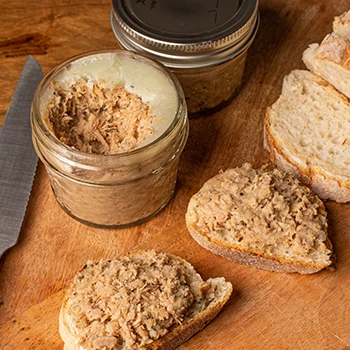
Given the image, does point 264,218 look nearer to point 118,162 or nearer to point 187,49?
point 118,162

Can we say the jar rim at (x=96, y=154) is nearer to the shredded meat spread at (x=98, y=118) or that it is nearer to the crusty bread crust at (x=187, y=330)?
the shredded meat spread at (x=98, y=118)

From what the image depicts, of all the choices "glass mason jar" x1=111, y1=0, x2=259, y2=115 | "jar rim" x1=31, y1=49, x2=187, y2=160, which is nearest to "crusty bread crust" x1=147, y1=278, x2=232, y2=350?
"jar rim" x1=31, y1=49, x2=187, y2=160

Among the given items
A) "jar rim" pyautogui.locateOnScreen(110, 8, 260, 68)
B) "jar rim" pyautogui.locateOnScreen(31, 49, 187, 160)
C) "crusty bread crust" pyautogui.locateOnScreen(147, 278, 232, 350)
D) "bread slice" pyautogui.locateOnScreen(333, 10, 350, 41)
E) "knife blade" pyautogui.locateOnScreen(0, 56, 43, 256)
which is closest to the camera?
"crusty bread crust" pyautogui.locateOnScreen(147, 278, 232, 350)

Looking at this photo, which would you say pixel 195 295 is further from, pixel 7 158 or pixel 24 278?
pixel 7 158

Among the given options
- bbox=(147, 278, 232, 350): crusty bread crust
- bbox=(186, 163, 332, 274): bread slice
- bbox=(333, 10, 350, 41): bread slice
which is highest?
bbox=(333, 10, 350, 41): bread slice

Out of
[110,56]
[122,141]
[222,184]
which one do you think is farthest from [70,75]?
[222,184]

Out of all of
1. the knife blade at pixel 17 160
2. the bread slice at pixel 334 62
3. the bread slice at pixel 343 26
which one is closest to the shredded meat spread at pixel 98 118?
the knife blade at pixel 17 160

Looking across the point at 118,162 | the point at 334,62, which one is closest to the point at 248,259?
the point at 118,162

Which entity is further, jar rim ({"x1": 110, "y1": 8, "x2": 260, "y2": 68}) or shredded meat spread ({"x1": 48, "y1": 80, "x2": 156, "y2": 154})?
jar rim ({"x1": 110, "y1": 8, "x2": 260, "y2": 68})

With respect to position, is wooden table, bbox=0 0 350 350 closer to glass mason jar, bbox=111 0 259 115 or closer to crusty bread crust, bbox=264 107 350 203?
crusty bread crust, bbox=264 107 350 203
